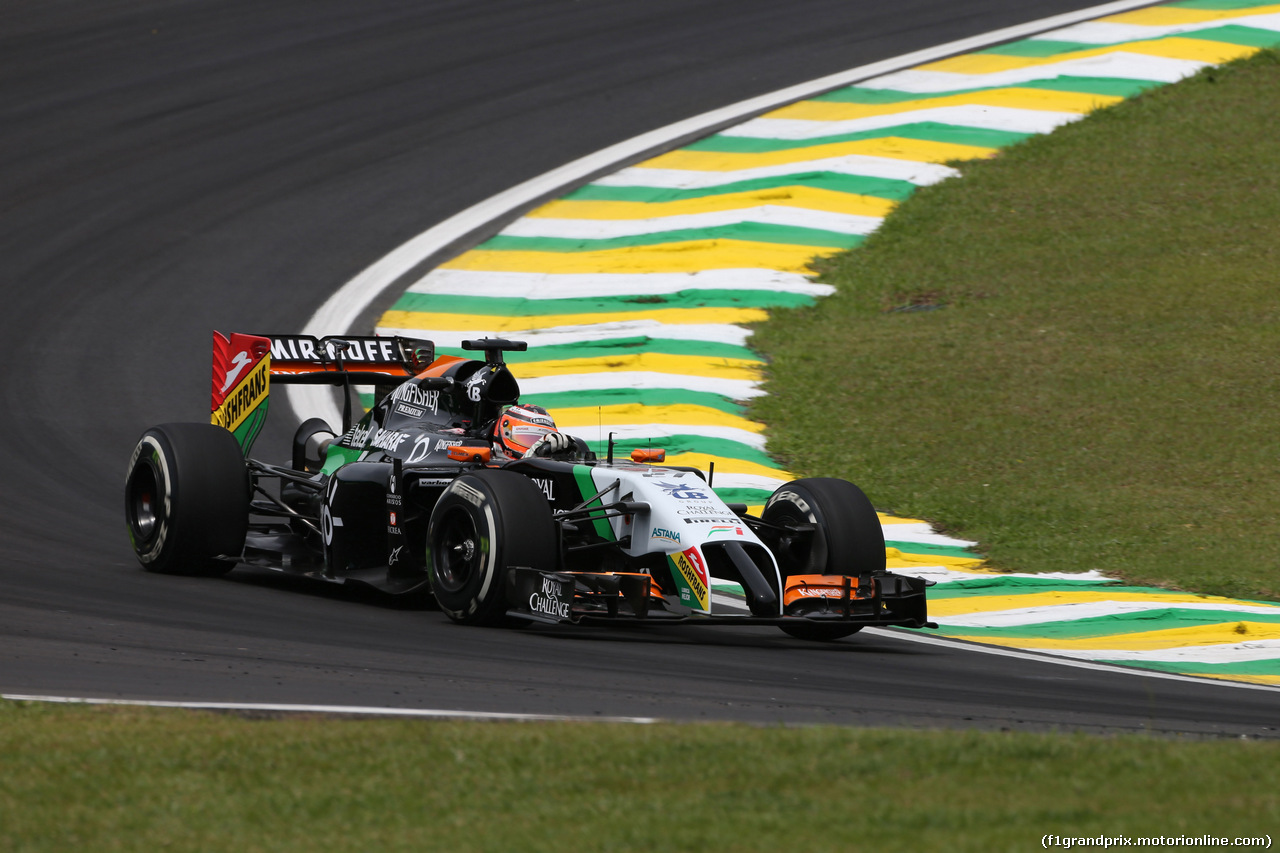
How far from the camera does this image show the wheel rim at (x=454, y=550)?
9758 mm

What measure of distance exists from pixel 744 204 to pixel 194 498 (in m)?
9.79

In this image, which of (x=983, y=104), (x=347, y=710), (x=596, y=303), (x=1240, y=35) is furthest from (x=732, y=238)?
(x=347, y=710)

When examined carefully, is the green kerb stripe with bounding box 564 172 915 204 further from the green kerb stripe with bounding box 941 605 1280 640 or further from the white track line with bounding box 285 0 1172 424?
the green kerb stripe with bounding box 941 605 1280 640

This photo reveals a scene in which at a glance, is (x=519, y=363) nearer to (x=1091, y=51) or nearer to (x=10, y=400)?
(x=10, y=400)

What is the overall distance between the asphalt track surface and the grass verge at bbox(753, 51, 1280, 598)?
3470mm

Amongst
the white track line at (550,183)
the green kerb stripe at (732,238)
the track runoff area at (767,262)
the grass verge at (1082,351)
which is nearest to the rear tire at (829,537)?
the track runoff area at (767,262)

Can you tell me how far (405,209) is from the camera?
67.8 feet

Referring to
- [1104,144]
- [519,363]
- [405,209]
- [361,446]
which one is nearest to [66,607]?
[361,446]

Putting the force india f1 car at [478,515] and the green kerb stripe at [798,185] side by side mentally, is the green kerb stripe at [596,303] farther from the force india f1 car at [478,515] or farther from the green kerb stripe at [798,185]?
the force india f1 car at [478,515]

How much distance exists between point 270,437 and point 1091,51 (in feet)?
44.3

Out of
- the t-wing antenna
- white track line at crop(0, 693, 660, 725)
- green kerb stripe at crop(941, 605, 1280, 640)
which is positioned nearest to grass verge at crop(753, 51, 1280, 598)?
green kerb stripe at crop(941, 605, 1280, 640)

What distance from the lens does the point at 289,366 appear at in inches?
480

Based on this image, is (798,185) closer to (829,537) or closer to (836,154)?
(836,154)

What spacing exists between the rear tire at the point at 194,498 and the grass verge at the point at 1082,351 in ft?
16.2
